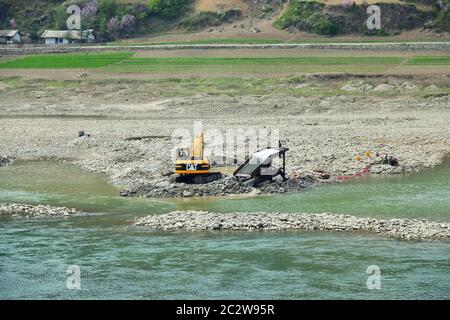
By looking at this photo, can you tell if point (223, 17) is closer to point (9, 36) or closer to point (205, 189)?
point (9, 36)

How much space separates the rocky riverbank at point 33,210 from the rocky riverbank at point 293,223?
3.99 m

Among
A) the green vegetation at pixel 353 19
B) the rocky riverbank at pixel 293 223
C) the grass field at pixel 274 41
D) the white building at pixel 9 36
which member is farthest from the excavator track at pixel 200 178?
the white building at pixel 9 36

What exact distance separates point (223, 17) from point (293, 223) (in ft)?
296

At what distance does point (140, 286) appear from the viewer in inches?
1224

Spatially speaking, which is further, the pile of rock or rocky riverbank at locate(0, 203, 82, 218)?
the pile of rock

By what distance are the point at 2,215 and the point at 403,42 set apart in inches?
2875

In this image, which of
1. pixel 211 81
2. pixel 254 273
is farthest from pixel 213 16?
pixel 254 273

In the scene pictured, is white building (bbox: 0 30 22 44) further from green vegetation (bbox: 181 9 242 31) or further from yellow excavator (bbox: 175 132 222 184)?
yellow excavator (bbox: 175 132 222 184)

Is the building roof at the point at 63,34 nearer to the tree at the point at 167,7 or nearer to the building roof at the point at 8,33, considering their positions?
the building roof at the point at 8,33

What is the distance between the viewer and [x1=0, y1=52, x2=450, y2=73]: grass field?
91.2m

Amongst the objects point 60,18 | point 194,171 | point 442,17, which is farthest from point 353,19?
point 194,171

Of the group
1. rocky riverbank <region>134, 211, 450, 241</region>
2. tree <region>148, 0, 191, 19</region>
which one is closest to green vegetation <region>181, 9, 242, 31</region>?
tree <region>148, 0, 191, 19</region>

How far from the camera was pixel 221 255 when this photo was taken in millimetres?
34094

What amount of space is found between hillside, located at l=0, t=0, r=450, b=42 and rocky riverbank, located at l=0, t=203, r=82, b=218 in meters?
76.0
